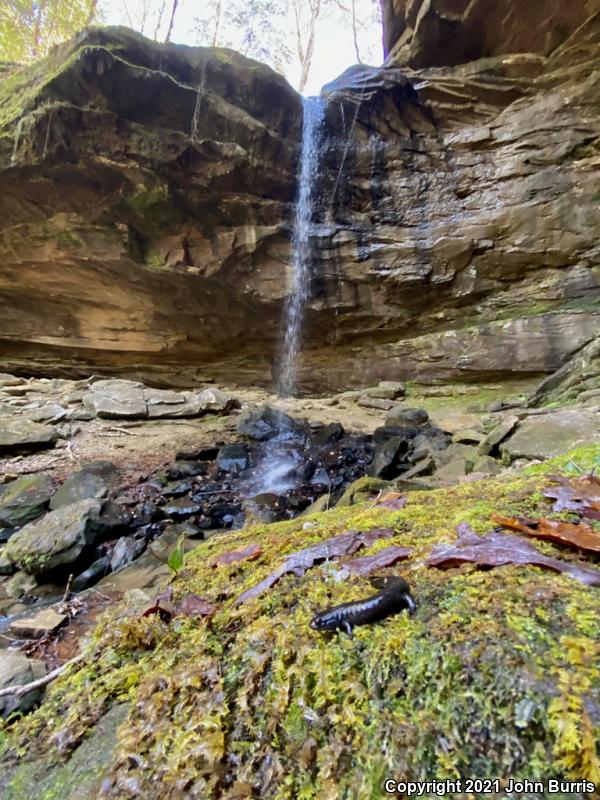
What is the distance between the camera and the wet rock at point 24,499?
457 cm

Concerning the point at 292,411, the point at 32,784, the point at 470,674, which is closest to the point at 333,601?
the point at 470,674

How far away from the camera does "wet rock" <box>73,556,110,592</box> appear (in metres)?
3.39

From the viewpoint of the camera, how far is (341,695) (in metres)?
0.69

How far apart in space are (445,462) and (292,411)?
559 centimetres

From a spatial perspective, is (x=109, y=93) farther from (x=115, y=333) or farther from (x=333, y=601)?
(x=333, y=601)

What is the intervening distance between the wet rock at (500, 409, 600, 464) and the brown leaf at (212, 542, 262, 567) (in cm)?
375

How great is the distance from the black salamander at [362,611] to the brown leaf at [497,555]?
0.68 ft

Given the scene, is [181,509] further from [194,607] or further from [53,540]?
[194,607]

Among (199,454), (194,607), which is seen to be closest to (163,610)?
(194,607)

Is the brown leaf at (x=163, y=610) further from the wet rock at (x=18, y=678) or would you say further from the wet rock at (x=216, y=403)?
the wet rock at (x=216, y=403)

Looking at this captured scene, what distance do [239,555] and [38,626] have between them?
1.87m

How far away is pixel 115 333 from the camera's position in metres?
11.7
